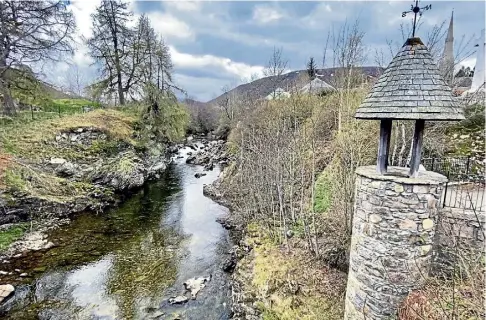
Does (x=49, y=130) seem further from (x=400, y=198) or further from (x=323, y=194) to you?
(x=400, y=198)

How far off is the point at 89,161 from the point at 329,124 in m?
15.8

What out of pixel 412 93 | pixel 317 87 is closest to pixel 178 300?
pixel 412 93

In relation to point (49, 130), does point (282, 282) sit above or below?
below

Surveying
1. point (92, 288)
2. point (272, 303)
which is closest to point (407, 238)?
point (272, 303)

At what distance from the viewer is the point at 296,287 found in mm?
8711

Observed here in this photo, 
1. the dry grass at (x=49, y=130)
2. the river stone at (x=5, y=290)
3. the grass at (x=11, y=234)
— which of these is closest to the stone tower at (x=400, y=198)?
the river stone at (x=5, y=290)

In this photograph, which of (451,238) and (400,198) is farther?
(451,238)

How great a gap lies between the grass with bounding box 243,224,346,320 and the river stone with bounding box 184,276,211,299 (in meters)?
1.92

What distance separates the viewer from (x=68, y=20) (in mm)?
18094

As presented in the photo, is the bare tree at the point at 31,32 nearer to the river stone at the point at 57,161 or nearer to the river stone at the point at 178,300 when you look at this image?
the river stone at the point at 57,161

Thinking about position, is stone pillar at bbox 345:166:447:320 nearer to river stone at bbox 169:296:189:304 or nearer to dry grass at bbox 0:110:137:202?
river stone at bbox 169:296:189:304

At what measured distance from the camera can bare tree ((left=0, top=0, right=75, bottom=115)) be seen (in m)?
17.5

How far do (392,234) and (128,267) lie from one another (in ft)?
32.8

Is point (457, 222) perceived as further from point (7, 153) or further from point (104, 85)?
point (104, 85)
